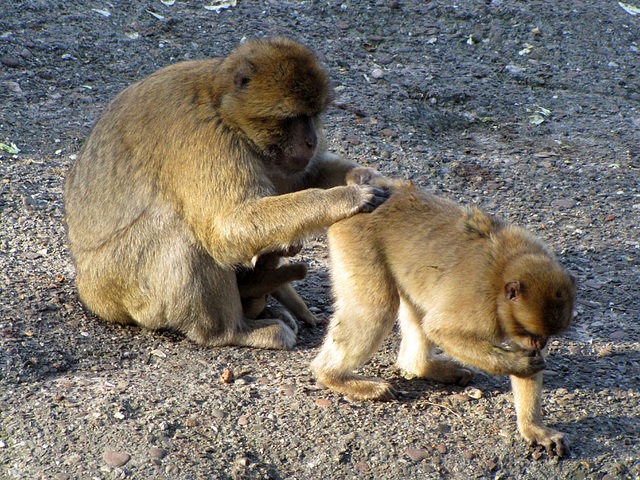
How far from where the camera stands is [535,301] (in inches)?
138

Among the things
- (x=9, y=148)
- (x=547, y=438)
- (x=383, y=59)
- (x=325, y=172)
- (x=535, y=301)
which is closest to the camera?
(x=535, y=301)

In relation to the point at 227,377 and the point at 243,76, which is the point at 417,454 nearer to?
the point at 227,377

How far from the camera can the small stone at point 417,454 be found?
12.1 feet

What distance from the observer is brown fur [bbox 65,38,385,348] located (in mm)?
4195

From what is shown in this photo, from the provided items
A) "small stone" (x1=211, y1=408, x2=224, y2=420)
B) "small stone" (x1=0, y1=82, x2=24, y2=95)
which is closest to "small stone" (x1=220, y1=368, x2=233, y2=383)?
"small stone" (x1=211, y1=408, x2=224, y2=420)

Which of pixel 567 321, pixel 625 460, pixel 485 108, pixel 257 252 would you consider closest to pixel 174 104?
pixel 257 252

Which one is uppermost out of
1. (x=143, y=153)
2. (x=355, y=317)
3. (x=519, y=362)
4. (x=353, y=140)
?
(x=143, y=153)

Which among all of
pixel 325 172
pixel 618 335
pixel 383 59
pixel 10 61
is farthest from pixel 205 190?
pixel 383 59

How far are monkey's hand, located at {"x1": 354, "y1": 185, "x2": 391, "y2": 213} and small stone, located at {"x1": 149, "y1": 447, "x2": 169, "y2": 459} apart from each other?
1613 millimetres

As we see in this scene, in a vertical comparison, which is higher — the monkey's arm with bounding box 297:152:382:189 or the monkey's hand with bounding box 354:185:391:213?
the monkey's hand with bounding box 354:185:391:213

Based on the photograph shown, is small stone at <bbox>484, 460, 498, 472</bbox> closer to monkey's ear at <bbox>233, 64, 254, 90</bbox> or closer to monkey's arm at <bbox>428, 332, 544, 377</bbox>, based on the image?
monkey's arm at <bbox>428, 332, 544, 377</bbox>

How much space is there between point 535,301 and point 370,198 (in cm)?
106

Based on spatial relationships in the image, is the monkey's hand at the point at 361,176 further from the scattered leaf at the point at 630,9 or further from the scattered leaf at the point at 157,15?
the scattered leaf at the point at 630,9

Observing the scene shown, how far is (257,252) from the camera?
14.3 ft
